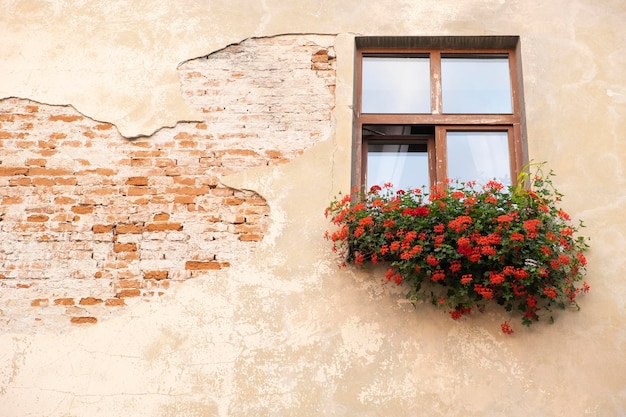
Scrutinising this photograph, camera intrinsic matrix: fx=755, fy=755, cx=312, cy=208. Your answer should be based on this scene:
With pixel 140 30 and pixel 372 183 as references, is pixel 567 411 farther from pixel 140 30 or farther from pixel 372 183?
pixel 140 30

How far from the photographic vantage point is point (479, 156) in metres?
4.76

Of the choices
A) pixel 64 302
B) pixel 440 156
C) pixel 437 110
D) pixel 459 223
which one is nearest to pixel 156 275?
pixel 64 302

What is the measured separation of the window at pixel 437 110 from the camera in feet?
15.6

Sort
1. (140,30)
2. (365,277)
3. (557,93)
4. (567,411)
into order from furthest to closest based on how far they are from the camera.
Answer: (140,30), (557,93), (365,277), (567,411)

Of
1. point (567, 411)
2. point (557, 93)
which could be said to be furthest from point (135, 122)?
point (567, 411)

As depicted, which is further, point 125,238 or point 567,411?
point 125,238

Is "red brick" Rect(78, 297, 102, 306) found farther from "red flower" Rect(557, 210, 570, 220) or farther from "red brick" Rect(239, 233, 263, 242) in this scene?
"red flower" Rect(557, 210, 570, 220)

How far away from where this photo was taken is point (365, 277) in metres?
4.35

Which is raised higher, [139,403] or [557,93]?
[557,93]

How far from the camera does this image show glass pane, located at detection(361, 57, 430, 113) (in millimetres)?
4918

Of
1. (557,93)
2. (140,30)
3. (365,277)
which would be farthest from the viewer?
(140,30)

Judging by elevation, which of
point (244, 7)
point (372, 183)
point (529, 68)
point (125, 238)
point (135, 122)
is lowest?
point (125, 238)

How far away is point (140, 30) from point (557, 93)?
2.75 metres

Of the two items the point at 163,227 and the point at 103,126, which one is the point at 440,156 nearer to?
the point at 163,227
